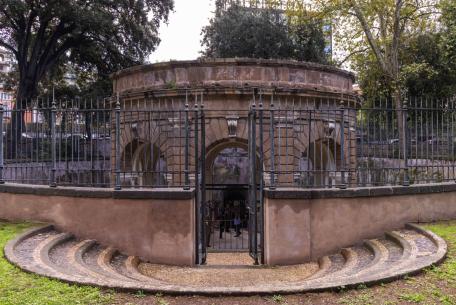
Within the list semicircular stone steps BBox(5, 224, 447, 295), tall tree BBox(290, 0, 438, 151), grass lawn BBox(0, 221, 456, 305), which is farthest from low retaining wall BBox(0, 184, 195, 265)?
tall tree BBox(290, 0, 438, 151)

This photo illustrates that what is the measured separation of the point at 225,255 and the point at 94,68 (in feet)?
70.4

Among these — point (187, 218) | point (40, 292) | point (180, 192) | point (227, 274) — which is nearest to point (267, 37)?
point (180, 192)

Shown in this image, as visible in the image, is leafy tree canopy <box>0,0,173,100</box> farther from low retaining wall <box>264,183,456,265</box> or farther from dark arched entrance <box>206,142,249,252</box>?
low retaining wall <box>264,183,456,265</box>

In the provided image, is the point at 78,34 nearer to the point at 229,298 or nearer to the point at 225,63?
the point at 225,63

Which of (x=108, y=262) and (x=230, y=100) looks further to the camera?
(x=230, y=100)

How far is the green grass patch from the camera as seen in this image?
4828 millimetres

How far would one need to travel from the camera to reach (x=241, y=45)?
27.7m

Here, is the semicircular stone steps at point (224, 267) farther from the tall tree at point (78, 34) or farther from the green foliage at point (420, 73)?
the green foliage at point (420, 73)

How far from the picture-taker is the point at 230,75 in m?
13.5

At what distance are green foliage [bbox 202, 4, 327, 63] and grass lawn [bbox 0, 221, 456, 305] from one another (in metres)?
22.9

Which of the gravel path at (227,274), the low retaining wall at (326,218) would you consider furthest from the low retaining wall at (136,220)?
the low retaining wall at (326,218)

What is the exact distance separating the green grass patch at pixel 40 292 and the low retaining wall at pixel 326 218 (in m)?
4.07

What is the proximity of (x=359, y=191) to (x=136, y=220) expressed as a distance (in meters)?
4.35

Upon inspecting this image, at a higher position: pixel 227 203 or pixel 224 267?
pixel 227 203
